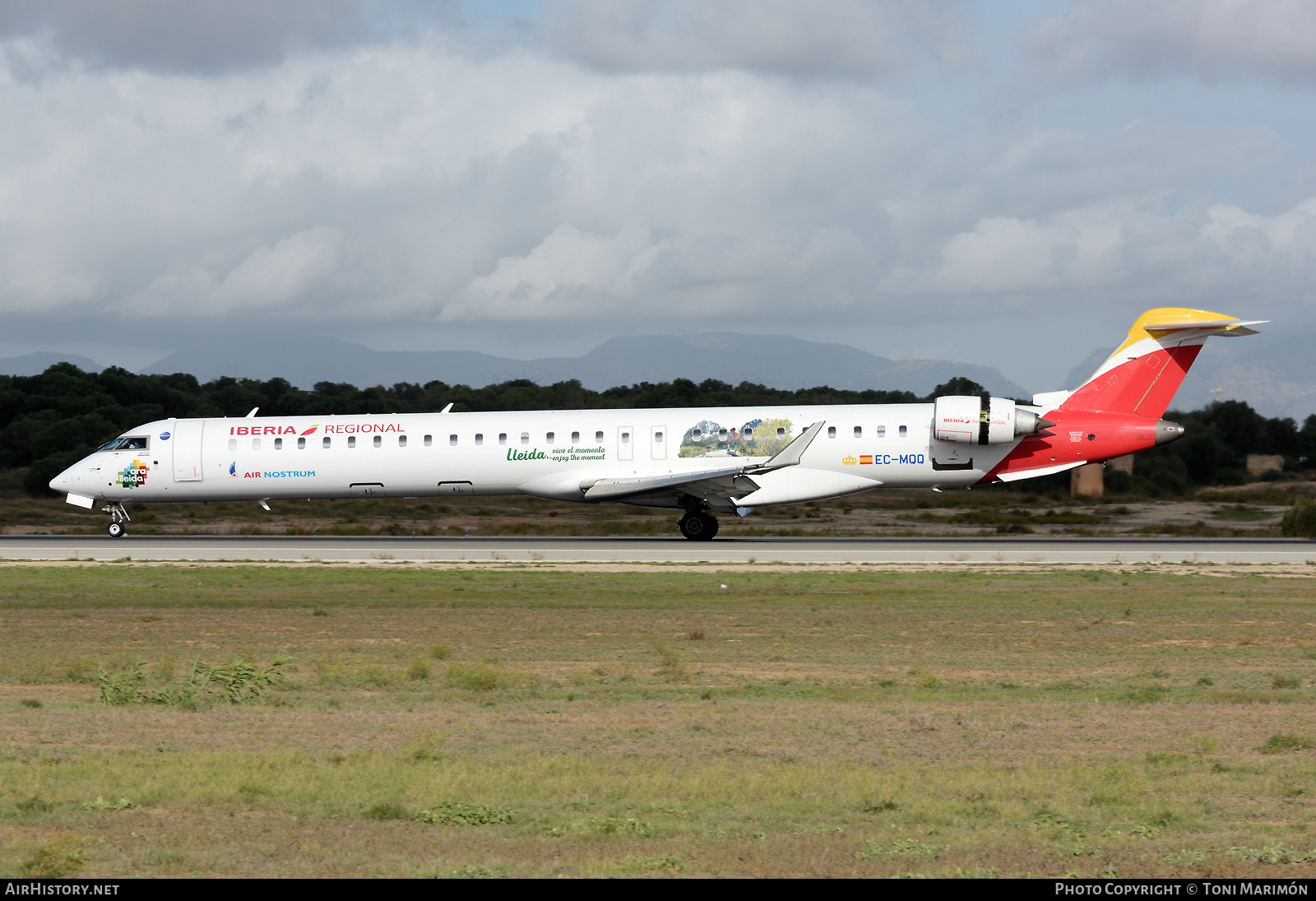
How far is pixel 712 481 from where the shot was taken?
103 ft

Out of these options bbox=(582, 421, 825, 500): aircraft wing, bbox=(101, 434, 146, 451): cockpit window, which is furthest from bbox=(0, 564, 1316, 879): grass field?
bbox=(101, 434, 146, 451): cockpit window

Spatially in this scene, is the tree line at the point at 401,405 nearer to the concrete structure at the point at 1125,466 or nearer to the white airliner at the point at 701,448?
the concrete structure at the point at 1125,466

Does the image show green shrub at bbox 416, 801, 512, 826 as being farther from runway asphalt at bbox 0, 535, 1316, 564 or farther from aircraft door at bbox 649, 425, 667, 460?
aircraft door at bbox 649, 425, 667, 460

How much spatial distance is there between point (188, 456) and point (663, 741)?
89.3ft

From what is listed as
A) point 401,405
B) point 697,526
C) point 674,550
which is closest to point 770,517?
point 697,526

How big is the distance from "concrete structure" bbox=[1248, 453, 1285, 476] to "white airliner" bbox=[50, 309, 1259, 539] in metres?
36.4

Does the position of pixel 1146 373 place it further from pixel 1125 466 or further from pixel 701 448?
pixel 1125 466

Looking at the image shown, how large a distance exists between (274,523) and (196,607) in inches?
1046

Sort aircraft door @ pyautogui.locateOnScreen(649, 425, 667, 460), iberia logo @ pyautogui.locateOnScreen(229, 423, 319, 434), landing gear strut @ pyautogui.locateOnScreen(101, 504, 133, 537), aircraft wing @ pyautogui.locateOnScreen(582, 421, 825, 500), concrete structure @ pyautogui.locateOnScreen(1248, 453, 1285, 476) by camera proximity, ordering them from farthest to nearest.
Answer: concrete structure @ pyautogui.locateOnScreen(1248, 453, 1285, 476)
landing gear strut @ pyautogui.locateOnScreen(101, 504, 133, 537)
iberia logo @ pyautogui.locateOnScreen(229, 423, 319, 434)
aircraft door @ pyautogui.locateOnScreen(649, 425, 667, 460)
aircraft wing @ pyautogui.locateOnScreen(582, 421, 825, 500)

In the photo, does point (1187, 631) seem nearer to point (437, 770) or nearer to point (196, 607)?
point (437, 770)

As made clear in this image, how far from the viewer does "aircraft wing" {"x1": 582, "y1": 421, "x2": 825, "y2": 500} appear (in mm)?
31062

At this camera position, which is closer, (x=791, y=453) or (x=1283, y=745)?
(x=1283, y=745)

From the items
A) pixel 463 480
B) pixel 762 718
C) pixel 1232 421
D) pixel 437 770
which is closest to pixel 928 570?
pixel 463 480

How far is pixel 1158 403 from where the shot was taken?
32438 mm
